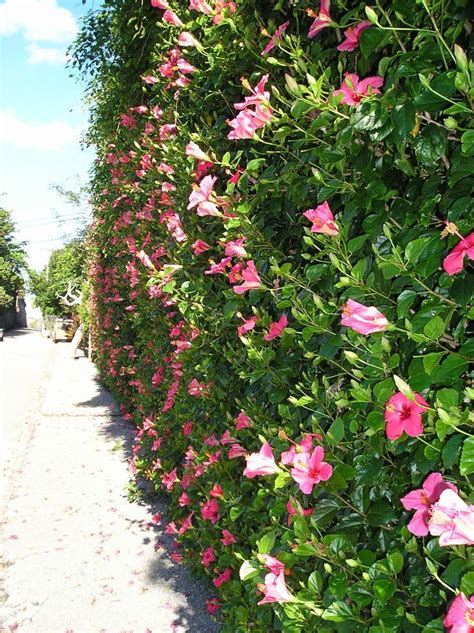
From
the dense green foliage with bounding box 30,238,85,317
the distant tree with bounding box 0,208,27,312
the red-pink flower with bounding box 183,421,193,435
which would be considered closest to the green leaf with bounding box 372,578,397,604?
the red-pink flower with bounding box 183,421,193,435

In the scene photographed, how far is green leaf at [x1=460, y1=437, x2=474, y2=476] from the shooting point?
980 mm

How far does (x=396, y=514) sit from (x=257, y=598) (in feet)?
3.03

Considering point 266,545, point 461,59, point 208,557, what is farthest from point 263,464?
point 208,557

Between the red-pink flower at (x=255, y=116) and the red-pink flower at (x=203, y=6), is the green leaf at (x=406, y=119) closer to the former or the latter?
the red-pink flower at (x=255, y=116)

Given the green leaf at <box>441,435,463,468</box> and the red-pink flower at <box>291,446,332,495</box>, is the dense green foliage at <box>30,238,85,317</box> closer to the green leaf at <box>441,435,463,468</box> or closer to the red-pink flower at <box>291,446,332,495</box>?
the red-pink flower at <box>291,446,332,495</box>

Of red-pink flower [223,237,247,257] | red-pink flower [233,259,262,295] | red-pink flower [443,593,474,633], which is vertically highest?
red-pink flower [223,237,247,257]

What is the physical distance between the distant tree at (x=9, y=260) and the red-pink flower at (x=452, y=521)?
128ft

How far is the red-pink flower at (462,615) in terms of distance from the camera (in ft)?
3.08

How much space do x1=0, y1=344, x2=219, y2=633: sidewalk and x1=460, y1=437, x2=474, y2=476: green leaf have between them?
8.45 ft

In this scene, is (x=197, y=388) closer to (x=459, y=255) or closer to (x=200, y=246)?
(x=200, y=246)

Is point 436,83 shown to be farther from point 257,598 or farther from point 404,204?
point 257,598

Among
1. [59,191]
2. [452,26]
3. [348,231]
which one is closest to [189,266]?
[348,231]

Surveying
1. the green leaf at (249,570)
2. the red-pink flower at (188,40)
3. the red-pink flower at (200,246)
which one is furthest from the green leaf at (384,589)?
the red-pink flower at (188,40)

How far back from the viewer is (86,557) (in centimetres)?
390
